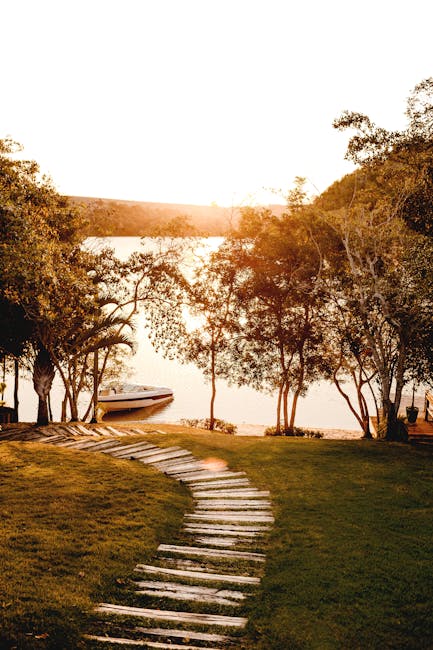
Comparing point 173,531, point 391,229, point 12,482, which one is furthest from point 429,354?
point 12,482

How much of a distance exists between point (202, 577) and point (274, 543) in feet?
5.67

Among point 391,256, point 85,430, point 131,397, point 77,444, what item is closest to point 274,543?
point 77,444

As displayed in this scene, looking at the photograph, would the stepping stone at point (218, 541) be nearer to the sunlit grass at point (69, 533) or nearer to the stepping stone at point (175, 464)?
the sunlit grass at point (69, 533)

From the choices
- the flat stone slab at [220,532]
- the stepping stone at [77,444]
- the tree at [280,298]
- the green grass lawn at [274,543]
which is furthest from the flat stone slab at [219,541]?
the tree at [280,298]

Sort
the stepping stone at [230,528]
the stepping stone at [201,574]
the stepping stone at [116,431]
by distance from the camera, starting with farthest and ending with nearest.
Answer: the stepping stone at [116,431] < the stepping stone at [230,528] < the stepping stone at [201,574]

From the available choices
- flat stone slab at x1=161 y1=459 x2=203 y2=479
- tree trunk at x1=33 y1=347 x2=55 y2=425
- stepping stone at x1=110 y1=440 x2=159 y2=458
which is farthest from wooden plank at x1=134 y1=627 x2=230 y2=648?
tree trunk at x1=33 y1=347 x2=55 y2=425

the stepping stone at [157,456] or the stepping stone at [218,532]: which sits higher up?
the stepping stone at [157,456]

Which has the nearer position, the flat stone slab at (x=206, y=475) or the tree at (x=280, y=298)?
the flat stone slab at (x=206, y=475)

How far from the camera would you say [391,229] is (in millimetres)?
18922

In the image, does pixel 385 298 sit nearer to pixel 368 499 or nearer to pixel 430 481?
pixel 430 481

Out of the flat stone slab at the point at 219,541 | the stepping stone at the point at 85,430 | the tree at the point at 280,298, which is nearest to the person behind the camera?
the flat stone slab at the point at 219,541

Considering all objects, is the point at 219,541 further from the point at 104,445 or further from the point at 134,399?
the point at 134,399

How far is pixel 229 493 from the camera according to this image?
1118cm

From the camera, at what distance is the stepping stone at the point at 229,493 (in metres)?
11.0
